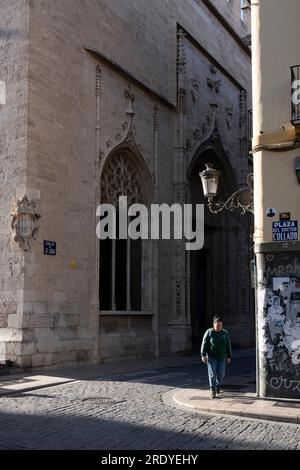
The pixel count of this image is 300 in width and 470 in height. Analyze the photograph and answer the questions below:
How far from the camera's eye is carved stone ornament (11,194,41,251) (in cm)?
1486

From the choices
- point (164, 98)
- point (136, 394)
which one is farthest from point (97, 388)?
point (164, 98)

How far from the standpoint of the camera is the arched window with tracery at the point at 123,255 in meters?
18.7

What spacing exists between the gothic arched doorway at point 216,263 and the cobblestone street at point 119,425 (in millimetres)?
15396

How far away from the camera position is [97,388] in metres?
11.9

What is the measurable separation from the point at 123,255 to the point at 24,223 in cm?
528

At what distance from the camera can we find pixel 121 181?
19.8 meters

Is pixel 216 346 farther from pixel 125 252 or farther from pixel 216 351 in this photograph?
pixel 125 252

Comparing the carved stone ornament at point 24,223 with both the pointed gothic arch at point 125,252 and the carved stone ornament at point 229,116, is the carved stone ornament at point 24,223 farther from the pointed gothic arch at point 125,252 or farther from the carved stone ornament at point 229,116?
the carved stone ornament at point 229,116

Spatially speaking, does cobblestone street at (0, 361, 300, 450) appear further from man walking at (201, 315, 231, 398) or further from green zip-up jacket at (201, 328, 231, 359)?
green zip-up jacket at (201, 328, 231, 359)

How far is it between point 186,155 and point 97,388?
1271 centimetres

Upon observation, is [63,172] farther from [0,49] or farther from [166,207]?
[166,207]

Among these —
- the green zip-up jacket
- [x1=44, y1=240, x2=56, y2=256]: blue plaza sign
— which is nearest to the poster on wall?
the green zip-up jacket

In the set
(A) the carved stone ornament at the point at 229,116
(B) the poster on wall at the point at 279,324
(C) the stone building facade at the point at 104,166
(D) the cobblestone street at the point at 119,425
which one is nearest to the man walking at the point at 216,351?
(B) the poster on wall at the point at 279,324

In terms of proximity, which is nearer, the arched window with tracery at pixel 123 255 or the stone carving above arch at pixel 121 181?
the arched window with tracery at pixel 123 255
